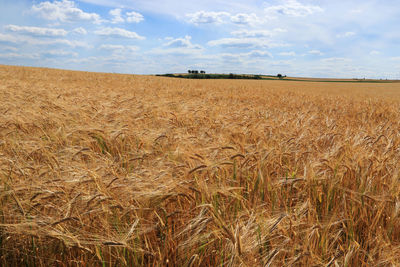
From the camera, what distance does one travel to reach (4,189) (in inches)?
62.2

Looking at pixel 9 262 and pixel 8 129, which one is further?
pixel 8 129

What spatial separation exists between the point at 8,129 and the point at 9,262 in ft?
6.84

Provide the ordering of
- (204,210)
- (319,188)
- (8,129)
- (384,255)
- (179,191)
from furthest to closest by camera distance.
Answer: (8,129) → (319,188) → (179,191) → (204,210) → (384,255)

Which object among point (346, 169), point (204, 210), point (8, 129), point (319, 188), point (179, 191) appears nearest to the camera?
point (204, 210)

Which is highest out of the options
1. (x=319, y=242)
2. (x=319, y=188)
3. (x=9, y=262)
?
(x=319, y=188)

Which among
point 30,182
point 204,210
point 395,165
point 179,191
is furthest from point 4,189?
point 395,165

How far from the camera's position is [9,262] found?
1.39 metres

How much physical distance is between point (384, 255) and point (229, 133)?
2.01 m

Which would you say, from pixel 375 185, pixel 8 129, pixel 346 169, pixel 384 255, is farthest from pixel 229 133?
pixel 8 129

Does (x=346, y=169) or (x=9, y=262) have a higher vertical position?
(x=346, y=169)

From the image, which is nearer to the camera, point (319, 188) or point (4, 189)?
point (4, 189)

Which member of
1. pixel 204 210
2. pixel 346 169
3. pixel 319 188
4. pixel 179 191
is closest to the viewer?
pixel 204 210

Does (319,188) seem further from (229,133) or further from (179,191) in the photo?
(229,133)

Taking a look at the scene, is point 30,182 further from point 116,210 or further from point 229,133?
point 229,133
